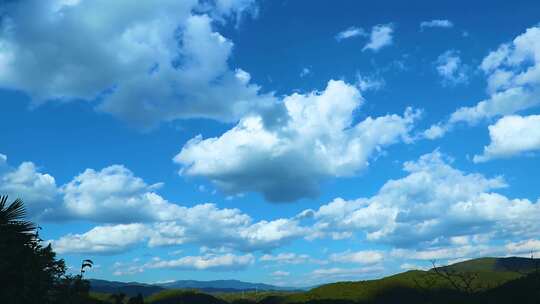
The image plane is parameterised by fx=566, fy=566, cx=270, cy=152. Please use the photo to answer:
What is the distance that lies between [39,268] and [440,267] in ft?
57.1

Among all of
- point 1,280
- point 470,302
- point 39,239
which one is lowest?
point 470,302

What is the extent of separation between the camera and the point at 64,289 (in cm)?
2356

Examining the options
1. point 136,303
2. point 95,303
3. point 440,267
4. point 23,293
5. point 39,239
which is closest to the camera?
point 440,267

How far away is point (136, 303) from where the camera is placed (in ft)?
157

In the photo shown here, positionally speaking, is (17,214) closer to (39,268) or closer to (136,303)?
(39,268)

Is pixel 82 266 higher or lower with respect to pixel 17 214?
lower

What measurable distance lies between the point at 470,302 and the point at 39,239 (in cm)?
1979

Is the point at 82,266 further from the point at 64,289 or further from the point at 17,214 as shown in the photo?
the point at 17,214

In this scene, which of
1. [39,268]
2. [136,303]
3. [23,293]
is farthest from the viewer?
[136,303]

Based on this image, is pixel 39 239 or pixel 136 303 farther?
pixel 136 303

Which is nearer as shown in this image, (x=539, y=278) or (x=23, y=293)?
(x=539, y=278)

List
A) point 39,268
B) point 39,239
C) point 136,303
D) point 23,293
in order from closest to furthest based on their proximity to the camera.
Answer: point 23,293
point 39,268
point 39,239
point 136,303

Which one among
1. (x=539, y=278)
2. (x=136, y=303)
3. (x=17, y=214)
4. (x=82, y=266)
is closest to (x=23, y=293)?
(x=82, y=266)

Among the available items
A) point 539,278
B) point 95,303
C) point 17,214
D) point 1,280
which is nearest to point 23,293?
point 1,280
